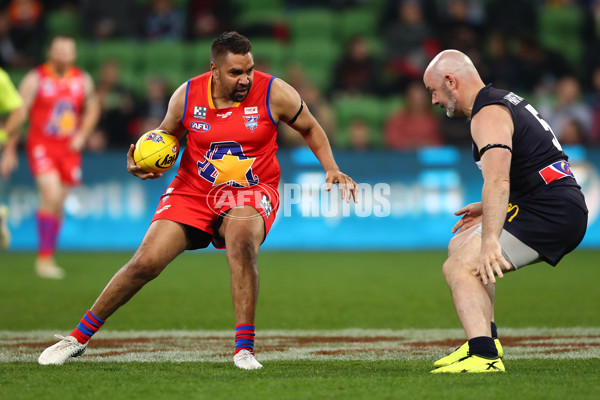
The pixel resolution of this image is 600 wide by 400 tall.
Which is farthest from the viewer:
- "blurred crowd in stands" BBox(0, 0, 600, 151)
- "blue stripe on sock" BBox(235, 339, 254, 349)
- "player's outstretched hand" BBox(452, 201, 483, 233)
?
"blurred crowd in stands" BBox(0, 0, 600, 151)

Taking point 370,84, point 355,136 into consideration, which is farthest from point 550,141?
point 370,84

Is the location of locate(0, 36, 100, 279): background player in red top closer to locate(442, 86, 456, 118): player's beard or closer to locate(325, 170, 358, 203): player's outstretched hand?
locate(325, 170, 358, 203): player's outstretched hand

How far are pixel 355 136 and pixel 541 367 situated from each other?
1064cm

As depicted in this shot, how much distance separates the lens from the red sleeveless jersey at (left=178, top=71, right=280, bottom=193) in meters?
5.75

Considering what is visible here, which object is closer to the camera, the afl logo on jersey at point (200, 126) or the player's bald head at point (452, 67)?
the player's bald head at point (452, 67)

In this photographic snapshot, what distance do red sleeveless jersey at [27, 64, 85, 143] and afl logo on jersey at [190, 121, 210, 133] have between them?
21.2 feet

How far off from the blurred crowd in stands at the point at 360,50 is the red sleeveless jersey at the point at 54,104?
3.52m

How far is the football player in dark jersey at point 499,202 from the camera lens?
15.7 feet

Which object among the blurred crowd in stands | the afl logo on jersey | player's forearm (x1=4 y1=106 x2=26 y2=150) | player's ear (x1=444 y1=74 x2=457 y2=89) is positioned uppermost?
the blurred crowd in stands

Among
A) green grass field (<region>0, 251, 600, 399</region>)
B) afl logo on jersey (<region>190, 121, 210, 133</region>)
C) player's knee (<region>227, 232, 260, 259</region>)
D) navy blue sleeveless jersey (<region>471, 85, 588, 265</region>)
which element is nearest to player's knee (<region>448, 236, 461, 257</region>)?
navy blue sleeveless jersey (<region>471, 85, 588, 265</region>)

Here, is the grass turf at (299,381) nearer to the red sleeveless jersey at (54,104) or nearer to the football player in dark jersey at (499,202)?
the football player in dark jersey at (499,202)

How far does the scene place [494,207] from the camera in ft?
15.6

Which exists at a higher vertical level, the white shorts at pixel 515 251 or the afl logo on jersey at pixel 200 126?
the afl logo on jersey at pixel 200 126

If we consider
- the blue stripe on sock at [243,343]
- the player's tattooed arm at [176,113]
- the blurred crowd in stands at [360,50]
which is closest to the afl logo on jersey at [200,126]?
the player's tattooed arm at [176,113]
